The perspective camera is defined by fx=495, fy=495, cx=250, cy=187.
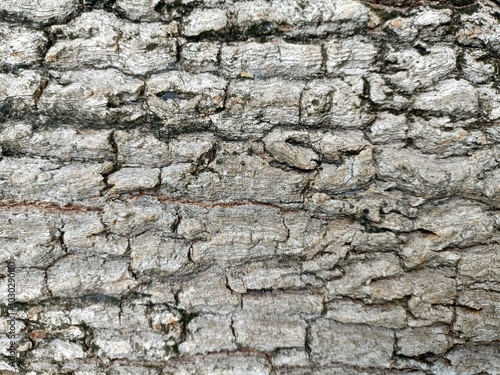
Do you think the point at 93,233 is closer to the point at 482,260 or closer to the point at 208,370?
the point at 208,370

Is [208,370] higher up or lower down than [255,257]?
lower down

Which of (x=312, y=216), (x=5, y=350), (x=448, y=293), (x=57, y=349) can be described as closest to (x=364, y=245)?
(x=312, y=216)

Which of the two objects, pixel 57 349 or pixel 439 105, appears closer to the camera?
pixel 439 105

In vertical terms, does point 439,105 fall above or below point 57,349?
Result: above

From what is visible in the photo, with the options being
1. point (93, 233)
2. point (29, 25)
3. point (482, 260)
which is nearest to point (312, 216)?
point (482, 260)

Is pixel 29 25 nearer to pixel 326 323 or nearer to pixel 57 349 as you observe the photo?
pixel 57 349

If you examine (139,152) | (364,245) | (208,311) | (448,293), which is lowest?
(208,311)
